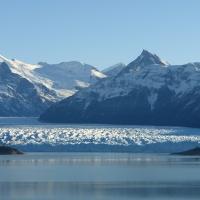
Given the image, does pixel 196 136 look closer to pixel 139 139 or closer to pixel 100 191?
pixel 139 139

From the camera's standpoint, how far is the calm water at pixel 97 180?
208 ft

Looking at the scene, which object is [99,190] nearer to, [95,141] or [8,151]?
[8,151]

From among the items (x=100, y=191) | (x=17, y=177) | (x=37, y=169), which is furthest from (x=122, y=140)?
(x=100, y=191)

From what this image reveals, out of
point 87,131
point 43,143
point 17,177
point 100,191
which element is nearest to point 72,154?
point 43,143

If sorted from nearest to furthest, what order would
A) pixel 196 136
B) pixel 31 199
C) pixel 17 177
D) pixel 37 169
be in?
pixel 31 199
pixel 17 177
pixel 37 169
pixel 196 136

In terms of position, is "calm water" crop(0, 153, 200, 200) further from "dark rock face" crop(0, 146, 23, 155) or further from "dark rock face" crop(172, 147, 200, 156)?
"dark rock face" crop(172, 147, 200, 156)

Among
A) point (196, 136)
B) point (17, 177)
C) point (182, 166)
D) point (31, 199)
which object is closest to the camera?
point (31, 199)

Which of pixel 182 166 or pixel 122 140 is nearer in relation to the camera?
pixel 182 166

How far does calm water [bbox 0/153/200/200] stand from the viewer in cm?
6328

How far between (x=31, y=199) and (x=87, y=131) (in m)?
80.9

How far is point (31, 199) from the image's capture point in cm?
5969

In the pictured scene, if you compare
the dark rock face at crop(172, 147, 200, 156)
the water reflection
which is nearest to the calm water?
the water reflection

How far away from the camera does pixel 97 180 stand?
75.8 metres

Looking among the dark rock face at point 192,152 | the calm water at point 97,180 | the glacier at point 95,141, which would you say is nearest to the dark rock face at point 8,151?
the glacier at point 95,141
